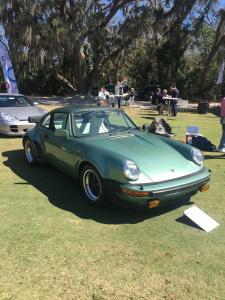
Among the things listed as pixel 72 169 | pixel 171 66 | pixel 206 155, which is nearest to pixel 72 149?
pixel 72 169

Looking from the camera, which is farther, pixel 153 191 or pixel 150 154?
pixel 150 154

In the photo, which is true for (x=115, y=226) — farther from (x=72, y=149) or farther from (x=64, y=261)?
(x=72, y=149)

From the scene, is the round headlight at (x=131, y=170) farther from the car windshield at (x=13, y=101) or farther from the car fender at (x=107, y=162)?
the car windshield at (x=13, y=101)

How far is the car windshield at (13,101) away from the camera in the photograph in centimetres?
1120

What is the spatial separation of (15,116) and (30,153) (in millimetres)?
3234

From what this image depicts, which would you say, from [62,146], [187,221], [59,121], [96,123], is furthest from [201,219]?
[59,121]

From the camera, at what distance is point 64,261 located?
3922 mm

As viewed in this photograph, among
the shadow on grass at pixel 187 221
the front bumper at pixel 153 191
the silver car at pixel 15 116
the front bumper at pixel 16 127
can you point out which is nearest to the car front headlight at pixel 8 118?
the silver car at pixel 15 116

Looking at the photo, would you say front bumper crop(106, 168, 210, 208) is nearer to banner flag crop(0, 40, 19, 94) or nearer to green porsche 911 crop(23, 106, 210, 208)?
green porsche 911 crop(23, 106, 210, 208)

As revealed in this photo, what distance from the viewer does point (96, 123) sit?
243 inches

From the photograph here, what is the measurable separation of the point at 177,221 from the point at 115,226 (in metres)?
0.83

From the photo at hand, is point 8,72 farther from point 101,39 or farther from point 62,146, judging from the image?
point 62,146

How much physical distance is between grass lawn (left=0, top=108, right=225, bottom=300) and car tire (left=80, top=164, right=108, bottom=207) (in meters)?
0.13

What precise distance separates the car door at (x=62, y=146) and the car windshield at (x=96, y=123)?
0.14 m
